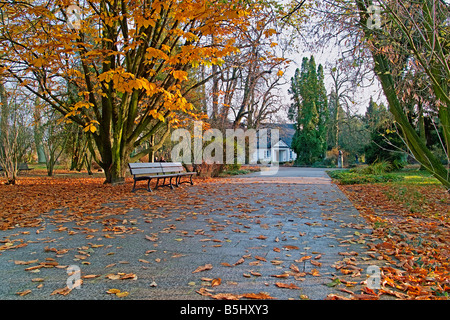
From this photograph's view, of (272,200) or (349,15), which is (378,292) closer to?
(349,15)

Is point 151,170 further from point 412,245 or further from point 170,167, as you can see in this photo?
point 412,245

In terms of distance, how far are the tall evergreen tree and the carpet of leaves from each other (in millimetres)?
27010

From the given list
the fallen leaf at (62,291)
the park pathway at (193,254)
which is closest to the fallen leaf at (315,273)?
the park pathway at (193,254)

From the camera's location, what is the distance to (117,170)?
405 inches

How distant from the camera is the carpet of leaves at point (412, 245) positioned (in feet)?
8.25

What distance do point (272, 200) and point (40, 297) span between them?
569cm

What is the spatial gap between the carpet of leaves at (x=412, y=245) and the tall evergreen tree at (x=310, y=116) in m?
27.0

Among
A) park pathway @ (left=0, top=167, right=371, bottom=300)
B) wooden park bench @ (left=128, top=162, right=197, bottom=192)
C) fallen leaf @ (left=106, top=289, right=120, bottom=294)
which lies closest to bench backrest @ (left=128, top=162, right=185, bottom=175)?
wooden park bench @ (left=128, top=162, right=197, bottom=192)

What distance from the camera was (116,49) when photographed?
980 centimetres

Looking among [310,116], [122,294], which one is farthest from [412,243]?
[310,116]

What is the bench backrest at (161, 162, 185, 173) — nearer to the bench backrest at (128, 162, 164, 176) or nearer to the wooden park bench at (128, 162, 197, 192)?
the wooden park bench at (128, 162, 197, 192)

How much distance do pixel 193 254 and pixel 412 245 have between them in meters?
2.69
